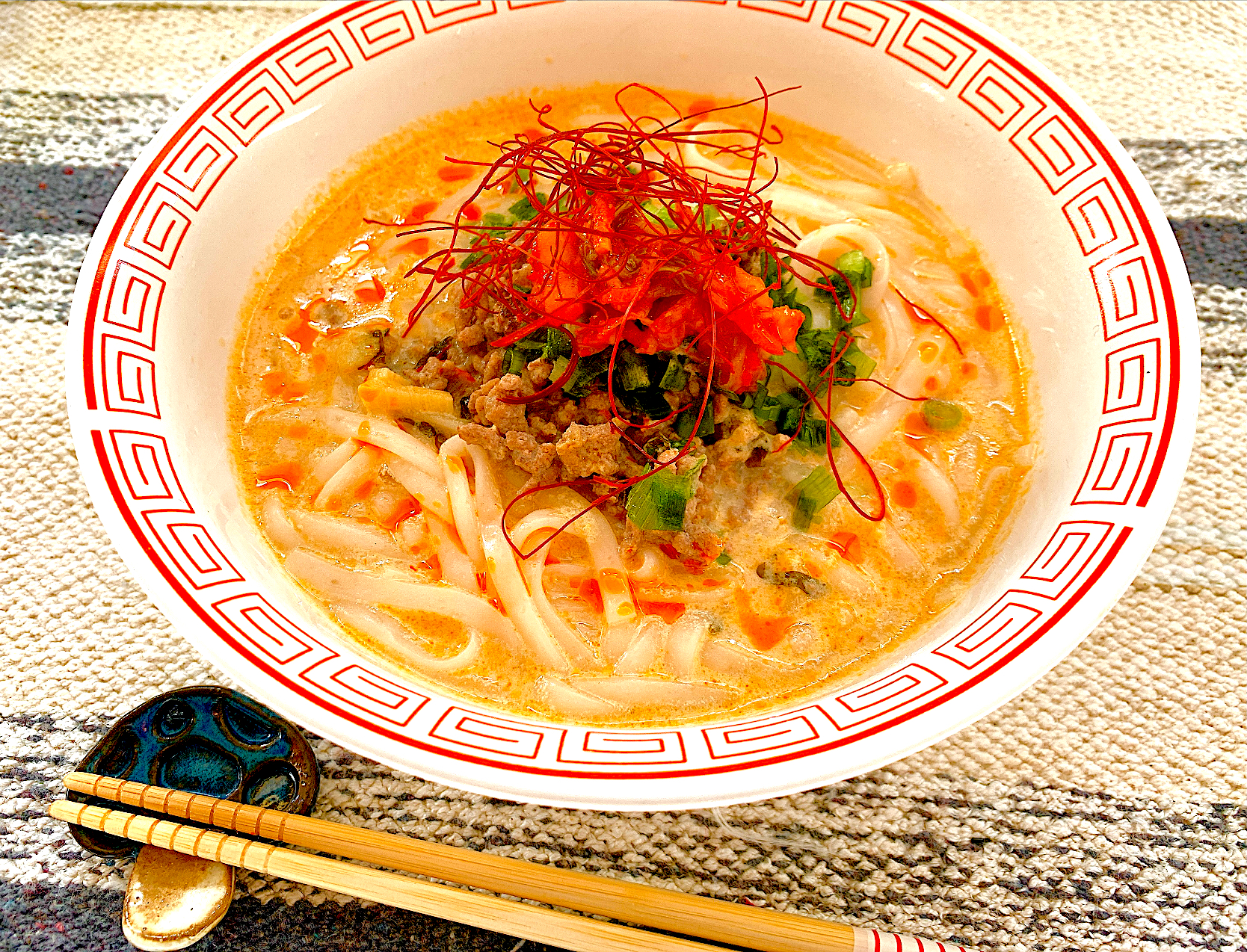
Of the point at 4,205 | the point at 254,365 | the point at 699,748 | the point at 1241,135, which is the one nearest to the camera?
the point at 699,748

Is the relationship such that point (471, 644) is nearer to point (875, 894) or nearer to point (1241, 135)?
→ point (875, 894)

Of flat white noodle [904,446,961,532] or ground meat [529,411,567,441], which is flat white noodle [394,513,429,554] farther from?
flat white noodle [904,446,961,532]

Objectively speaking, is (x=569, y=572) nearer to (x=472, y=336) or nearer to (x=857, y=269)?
(x=472, y=336)

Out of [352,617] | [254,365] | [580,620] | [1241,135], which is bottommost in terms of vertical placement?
[352,617]

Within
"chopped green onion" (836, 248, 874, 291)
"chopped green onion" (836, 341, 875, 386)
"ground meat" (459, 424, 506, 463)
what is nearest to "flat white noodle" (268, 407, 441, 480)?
"ground meat" (459, 424, 506, 463)

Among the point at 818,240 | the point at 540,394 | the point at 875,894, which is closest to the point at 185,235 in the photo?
the point at 540,394

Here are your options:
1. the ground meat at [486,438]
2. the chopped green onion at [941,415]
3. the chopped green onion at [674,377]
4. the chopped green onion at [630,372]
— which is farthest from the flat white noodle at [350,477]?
the chopped green onion at [941,415]

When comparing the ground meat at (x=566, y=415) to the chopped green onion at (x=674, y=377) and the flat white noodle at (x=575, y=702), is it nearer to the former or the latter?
the chopped green onion at (x=674, y=377)
